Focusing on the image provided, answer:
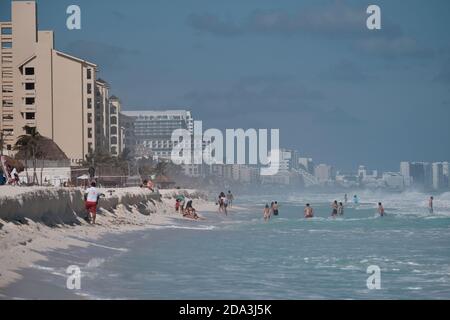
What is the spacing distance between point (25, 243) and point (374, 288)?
6.84 meters

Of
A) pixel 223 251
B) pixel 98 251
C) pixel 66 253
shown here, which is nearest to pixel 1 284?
pixel 66 253

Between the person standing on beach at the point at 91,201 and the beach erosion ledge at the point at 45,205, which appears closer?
the beach erosion ledge at the point at 45,205

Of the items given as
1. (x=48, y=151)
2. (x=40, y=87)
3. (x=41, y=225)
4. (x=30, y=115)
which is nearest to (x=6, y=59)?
(x=40, y=87)

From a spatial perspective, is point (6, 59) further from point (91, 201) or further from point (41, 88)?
point (91, 201)

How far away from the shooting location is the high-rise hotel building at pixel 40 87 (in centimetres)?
7794

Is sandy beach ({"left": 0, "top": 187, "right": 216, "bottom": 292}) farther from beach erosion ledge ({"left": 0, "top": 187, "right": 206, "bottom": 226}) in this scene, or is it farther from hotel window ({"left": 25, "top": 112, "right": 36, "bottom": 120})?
hotel window ({"left": 25, "top": 112, "right": 36, "bottom": 120})

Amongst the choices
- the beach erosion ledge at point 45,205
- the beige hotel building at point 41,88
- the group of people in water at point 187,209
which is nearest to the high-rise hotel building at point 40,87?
the beige hotel building at point 41,88

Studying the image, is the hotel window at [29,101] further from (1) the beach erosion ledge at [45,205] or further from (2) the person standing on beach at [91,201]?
(2) the person standing on beach at [91,201]

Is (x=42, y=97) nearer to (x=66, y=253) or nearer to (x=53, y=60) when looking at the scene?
(x=53, y=60)

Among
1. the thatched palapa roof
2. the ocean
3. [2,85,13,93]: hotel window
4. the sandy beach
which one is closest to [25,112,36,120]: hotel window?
[2,85,13,93]: hotel window

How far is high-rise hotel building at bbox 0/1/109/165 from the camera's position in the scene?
77.9 metres
